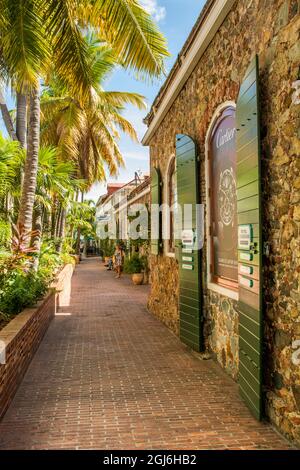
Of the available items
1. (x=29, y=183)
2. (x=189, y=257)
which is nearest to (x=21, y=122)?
(x=29, y=183)

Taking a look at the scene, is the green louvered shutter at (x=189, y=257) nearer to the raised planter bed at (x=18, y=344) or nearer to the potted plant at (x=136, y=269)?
the raised planter bed at (x=18, y=344)

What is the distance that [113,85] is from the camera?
1727 centimetres

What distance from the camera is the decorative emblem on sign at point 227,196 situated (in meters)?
5.29

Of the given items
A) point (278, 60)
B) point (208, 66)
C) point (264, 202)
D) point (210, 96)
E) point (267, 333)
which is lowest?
point (267, 333)

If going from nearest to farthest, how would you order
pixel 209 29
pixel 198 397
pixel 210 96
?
pixel 198 397, pixel 209 29, pixel 210 96

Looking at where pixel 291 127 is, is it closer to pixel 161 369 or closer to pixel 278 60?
pixel 278 60

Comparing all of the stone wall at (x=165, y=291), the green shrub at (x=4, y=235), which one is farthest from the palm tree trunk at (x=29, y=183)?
the stone wall at (x=165, y=291)

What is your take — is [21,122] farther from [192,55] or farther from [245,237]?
[245,237]

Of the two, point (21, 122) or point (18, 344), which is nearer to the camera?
point (18, 344)

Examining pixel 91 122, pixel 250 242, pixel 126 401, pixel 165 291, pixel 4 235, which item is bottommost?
pixel 126 401

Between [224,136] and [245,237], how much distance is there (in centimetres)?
190

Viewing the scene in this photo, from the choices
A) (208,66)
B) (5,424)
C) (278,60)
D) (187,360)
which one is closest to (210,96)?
(208,66)

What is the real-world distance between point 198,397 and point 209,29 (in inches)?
181

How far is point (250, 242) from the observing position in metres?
4.09
